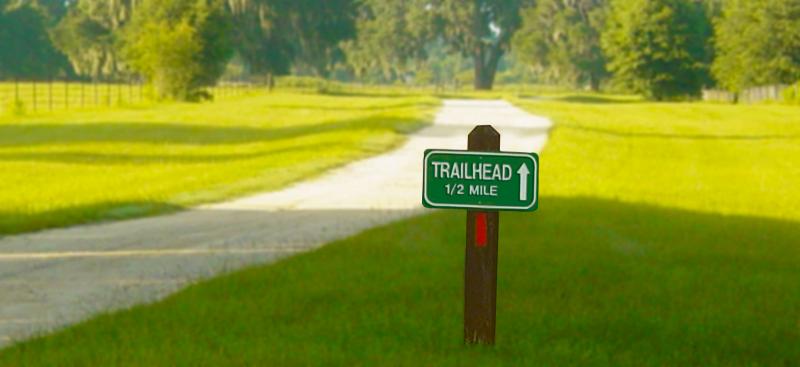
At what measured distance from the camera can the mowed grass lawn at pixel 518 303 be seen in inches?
332

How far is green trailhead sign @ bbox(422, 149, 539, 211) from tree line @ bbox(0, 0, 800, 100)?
63.0m

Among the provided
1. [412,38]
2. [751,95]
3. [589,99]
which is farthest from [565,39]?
[751,95]

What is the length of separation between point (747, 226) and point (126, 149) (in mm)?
20751

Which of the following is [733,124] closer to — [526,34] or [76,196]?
[76,196]

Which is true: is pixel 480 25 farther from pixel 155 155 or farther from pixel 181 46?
pixel 155 155

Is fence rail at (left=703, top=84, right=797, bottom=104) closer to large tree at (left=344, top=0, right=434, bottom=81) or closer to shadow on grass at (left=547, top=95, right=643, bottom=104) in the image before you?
shadow on grass at (left=547, top=95, right=643, bottom=104)

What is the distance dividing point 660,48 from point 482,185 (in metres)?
93.6

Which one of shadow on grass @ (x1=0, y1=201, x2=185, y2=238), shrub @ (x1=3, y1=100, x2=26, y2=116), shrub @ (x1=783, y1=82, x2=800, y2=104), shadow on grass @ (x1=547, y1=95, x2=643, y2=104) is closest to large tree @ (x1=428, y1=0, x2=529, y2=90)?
shadow on grass @ (x1=547, y1=95, x2=643, y2=104)

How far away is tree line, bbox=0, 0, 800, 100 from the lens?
73.2 m

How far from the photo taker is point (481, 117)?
58.6 meters

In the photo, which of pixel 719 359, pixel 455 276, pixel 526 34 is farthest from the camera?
pixel 526 34

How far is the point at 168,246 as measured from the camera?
14938mm

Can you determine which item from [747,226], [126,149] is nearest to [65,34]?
[126,149]

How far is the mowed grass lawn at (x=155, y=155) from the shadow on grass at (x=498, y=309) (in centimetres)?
586
